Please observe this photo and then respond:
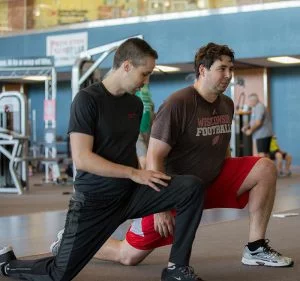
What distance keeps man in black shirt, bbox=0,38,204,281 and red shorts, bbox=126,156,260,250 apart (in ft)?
1.43

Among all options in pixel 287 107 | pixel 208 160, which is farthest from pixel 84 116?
pixel 287 107

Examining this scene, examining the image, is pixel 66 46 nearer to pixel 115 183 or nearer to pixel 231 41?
pixel 231 41

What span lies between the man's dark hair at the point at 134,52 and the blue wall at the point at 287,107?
39.6 ft

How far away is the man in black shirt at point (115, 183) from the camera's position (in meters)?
2.84

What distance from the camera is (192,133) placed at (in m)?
3.41

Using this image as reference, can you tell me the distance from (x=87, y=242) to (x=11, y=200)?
17.4 ft

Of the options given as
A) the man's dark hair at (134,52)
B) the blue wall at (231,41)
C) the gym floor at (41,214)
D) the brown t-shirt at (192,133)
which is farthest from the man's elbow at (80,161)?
the blue wall at (231,41)

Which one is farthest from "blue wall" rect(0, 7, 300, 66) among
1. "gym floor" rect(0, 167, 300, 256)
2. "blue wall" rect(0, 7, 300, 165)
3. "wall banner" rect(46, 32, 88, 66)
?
"gym floor" rect(0, 167, 300, 256)

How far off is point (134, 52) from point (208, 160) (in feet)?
2.89

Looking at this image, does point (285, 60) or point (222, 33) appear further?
point (285, 60)

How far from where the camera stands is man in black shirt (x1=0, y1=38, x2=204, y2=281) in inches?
112

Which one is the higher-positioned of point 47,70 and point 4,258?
point 47,70

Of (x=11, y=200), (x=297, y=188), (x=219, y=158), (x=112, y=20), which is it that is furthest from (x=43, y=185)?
(x=219, y=158)

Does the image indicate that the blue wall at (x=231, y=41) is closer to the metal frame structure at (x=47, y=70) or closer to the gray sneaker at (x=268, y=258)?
the metal frame structure at (x=47, y=70)
